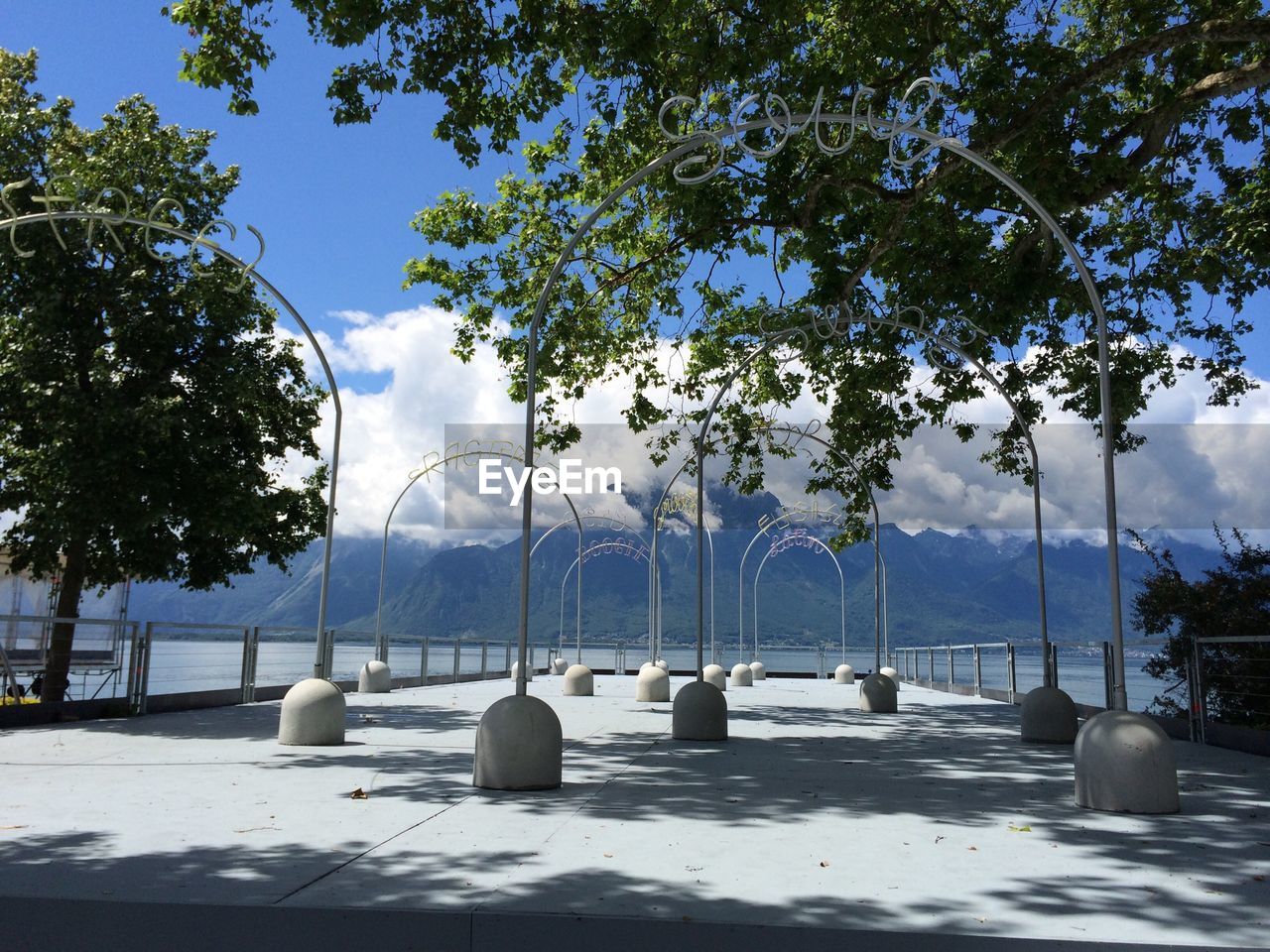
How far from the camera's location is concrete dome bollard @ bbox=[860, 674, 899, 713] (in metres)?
18.8

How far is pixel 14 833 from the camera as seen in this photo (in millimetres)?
6305

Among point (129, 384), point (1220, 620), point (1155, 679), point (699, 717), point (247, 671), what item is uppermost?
point (129, 384)

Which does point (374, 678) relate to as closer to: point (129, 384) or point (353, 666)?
point (353, 666)

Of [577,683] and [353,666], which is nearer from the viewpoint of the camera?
[577,683]

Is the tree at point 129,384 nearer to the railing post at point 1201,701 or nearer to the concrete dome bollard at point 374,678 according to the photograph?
the concrete dome bollard at point 374,678

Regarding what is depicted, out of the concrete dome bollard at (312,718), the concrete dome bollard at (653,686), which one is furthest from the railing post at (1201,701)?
the concrete dome bollard at (312,718)

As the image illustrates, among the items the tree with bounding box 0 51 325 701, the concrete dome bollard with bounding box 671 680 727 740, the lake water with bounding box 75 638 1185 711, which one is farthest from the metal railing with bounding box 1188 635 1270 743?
the tree with bounding box 0 51 325 701

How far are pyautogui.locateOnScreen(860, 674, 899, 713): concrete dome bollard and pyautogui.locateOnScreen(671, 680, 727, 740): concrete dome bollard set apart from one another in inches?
266

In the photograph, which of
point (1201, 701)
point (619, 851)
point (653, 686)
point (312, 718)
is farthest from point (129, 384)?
point (1201, 701)

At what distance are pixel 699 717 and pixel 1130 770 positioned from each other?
5843 mm

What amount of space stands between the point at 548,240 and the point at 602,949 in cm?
1514

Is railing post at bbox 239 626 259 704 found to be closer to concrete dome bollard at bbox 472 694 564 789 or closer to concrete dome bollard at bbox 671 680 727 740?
concrete dome bollard at bbox 671 680 727 740

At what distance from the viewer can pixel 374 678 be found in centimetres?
2325

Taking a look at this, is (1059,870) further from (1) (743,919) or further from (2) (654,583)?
(2) (654,583)
